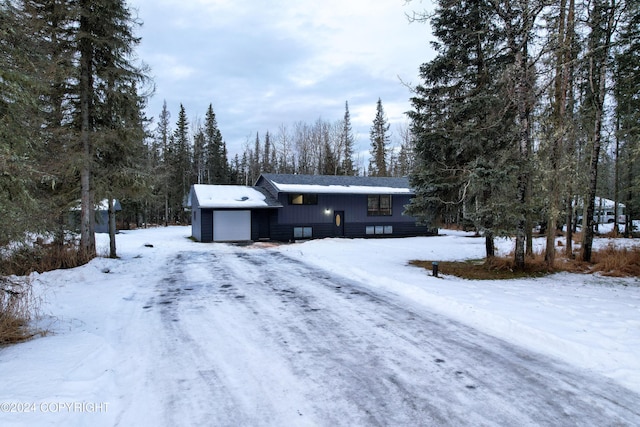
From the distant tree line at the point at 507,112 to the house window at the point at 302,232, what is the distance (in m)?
11.0

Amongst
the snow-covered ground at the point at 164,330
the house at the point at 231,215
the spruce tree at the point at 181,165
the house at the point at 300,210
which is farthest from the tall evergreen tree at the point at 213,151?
the snow-covered ground at the point at 164,330

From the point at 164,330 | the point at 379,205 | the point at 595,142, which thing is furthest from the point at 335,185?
the point at 164,330

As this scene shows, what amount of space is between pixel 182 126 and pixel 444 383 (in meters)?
42.2

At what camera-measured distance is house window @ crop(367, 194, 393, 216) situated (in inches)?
907

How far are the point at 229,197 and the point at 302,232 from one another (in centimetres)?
512

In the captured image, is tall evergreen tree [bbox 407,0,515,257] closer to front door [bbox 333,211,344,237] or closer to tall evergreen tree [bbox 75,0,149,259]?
tall evergreen tree [bbox 75,0,149,259]

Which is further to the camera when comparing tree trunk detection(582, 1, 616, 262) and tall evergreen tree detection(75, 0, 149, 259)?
tree trunk detection(582, 1, 616, 262)

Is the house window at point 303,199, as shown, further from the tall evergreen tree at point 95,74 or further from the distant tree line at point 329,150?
the distant tree line at point 329,150

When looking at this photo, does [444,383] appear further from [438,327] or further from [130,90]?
[130,90]

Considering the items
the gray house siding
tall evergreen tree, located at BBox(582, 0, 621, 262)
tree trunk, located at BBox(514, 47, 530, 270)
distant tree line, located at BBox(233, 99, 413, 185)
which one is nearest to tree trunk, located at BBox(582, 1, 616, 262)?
tall evergreen tree, located at BBox(582, 0, 621, 262)

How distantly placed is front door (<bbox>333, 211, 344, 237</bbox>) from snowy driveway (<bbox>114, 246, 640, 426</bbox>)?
15.6 metres

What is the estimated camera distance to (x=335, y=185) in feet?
76.5

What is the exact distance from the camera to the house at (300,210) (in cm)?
2011

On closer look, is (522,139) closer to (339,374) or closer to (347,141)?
(339,374)
